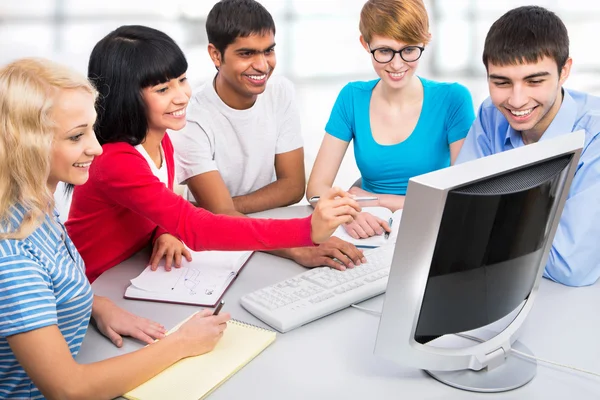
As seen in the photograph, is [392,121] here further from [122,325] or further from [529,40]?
[122,325]

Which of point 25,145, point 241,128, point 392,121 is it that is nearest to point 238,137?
point 241,128

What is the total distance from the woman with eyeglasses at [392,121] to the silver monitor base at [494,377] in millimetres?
904

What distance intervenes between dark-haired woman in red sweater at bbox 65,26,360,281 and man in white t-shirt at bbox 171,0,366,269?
1.19 feet

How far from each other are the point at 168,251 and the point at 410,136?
963 millimetres

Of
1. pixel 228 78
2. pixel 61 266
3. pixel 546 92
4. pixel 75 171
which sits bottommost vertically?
pixel 61 266

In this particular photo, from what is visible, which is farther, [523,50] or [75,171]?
[523,50]

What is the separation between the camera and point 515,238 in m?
0.98

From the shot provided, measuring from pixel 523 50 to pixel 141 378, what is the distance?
113cm

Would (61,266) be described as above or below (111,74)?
below

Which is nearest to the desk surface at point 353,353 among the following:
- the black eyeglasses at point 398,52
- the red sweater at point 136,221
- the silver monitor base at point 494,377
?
the silver monitor base at point 494,377

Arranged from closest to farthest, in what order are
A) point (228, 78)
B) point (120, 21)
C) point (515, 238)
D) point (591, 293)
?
point (515, 238) → point (591, 293) → point (228, 78) → point (120, 21)

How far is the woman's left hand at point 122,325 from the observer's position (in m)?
1.18

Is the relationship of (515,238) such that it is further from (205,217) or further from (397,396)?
(205,217)

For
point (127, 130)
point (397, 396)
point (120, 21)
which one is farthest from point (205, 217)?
point (120, 21)
